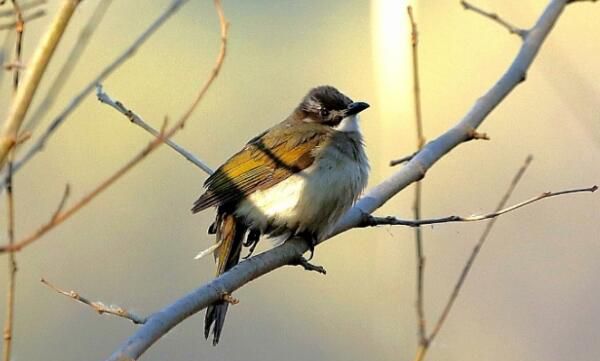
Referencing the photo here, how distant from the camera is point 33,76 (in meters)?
1.73

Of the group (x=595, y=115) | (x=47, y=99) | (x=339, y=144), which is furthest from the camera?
(x=595, y=115)

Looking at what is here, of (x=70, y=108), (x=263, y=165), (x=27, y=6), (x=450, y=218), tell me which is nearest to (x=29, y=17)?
(x=27, y=6)

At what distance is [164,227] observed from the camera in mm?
8172

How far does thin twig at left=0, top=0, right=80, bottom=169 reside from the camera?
169 cm

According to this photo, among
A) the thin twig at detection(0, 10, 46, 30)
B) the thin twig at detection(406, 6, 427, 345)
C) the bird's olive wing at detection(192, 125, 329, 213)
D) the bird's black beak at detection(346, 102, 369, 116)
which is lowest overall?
the thin twig at detection(406, 6, 427, 345)

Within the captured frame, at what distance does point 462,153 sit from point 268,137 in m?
4.26

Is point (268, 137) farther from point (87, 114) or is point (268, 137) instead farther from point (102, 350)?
point (87, 114)

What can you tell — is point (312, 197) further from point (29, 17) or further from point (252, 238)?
point (29, 17)

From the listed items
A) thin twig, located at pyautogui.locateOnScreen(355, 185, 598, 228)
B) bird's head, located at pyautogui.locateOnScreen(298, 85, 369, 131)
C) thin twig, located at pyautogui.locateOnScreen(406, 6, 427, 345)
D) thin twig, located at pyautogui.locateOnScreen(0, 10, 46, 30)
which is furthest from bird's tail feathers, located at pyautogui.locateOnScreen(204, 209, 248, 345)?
thin twig, located at pyautogui.locateOnScreen(0, 10, 46, 30)

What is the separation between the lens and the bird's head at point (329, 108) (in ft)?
14.9

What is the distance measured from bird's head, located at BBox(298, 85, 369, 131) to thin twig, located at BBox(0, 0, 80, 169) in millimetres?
2790

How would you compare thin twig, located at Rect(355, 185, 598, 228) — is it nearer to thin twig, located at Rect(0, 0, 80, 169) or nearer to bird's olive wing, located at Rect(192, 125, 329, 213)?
bird's olive wing, located at Rect(192, 125, 329, 213)

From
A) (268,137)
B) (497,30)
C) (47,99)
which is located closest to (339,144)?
(268,137)

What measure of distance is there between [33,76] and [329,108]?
292 centimetres
